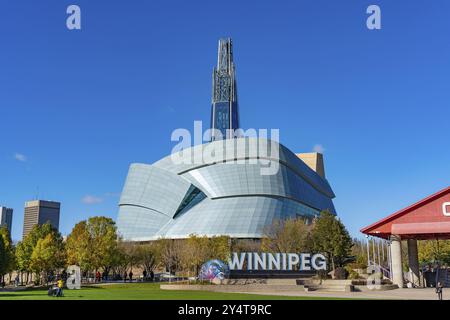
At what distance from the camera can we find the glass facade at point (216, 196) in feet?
347

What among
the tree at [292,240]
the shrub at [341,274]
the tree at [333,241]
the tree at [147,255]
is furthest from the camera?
the tree at [147,255]

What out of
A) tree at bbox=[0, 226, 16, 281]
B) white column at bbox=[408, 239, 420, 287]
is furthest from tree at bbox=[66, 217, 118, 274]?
white column at bbox=[408, 239, 420, 287]

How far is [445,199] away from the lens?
146ft

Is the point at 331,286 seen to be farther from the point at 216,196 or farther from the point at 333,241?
the point at 216,196

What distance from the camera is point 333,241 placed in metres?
55.0

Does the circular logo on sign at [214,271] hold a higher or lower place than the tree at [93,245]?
lower

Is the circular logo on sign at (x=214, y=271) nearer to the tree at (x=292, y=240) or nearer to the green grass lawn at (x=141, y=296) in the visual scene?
the green grass lawn at (x=141, y=296)

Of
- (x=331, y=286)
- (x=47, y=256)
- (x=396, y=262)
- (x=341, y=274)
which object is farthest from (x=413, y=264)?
(x=47, y=256)

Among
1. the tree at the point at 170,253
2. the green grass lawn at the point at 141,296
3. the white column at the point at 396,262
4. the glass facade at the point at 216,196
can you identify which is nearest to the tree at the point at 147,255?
the tree at the point at 170,253

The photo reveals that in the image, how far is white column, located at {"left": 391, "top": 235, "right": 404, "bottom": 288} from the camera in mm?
46500

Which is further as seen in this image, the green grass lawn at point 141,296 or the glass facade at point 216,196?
the glass facade at point 216,196

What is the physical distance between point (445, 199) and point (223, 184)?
74.5 meters

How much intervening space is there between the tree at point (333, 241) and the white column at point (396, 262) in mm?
8606
